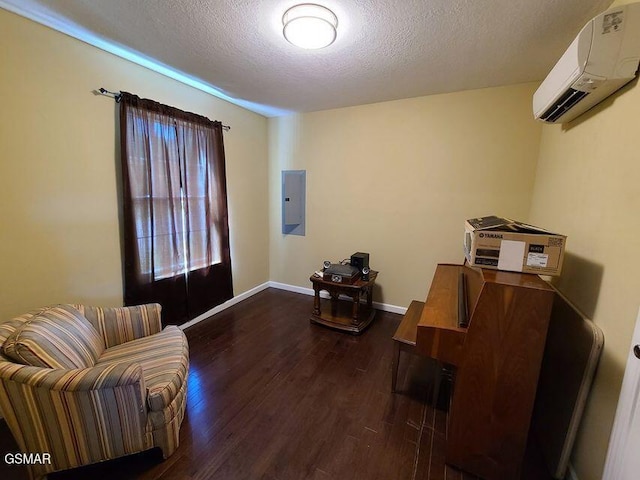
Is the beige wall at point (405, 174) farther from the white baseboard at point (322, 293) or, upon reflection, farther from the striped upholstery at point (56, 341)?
the striped upholstery at point (56, 341)

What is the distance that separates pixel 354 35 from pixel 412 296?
2.65 metres

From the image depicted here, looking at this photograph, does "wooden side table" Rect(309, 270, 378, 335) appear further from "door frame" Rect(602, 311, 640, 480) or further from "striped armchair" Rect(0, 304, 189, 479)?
"door frame" Rect(602, 311, 640, 480)

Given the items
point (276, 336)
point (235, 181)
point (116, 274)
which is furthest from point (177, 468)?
point (235, 181)

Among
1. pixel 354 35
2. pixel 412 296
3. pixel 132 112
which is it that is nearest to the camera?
pixel 354 35

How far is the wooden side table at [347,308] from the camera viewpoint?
2.80m

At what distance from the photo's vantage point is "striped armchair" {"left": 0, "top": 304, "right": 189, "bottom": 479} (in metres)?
1.22

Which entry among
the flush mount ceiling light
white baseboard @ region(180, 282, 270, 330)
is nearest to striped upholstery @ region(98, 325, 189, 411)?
white baseboard @ region(180, 282, 270, 330)

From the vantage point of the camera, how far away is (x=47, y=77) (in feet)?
5.81

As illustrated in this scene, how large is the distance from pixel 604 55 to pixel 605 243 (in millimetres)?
848

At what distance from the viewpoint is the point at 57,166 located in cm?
185

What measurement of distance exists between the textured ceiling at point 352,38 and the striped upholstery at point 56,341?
5.96 ft

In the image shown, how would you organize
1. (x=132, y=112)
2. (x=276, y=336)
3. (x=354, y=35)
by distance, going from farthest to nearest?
(x=276, y=336) < (x=132, y=112) < (x=354, y=35)

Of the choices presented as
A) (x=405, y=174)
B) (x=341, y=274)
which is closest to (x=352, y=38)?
(x=405, y=174)

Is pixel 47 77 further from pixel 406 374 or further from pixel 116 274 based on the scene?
pixel 406 374
